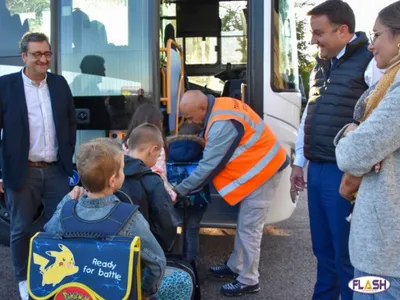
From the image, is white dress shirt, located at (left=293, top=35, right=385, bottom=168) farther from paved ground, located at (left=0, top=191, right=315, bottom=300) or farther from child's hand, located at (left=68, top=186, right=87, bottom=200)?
child's hand, located at (left=68, top=186, right=87, bottom=200)

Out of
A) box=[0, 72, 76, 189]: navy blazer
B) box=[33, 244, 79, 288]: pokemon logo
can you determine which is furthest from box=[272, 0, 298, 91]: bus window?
box=[33, 244, 79, 288]: pokemon logo

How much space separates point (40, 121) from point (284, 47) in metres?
2.23

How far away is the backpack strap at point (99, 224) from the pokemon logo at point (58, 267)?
0.24 ft

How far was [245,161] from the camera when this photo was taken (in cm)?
355

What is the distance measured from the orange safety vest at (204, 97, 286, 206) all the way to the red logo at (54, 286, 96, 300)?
71.6 inches

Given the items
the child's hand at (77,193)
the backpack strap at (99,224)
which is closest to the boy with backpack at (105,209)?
the backpack strap at (99,224)

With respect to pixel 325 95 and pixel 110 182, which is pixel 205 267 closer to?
pixel 325 95

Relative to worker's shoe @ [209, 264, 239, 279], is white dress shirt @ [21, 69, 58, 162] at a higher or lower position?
higher

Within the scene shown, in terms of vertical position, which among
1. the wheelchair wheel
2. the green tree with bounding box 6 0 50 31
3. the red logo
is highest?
the green tree with bounding box 6 0 50 31

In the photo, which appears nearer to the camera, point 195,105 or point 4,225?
point 195,105

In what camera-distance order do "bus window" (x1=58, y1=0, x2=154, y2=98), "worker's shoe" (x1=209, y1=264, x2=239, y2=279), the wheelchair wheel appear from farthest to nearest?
the wheelchair wheel, "worker's shoe" (x1=209, y1=264, x2=239, y2=279), "bus window" (x1=58, y1=0, x2=154, y2=98)

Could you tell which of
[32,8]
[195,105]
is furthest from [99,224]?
[32,8]

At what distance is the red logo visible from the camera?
1899mm

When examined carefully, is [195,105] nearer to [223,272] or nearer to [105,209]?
[223,272]
